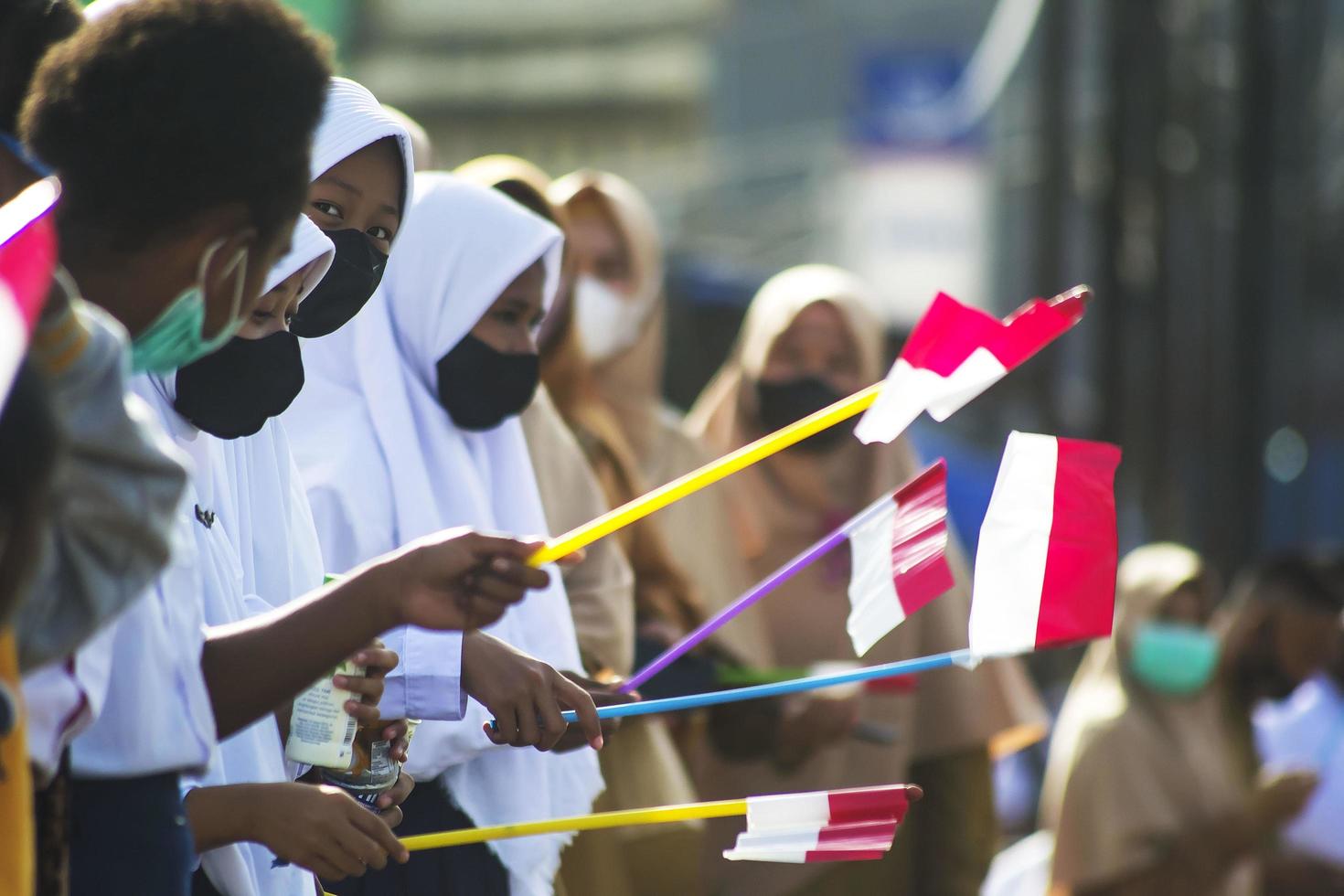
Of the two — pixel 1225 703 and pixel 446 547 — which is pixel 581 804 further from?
pixel 1225 703

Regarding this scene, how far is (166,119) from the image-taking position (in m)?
1.55

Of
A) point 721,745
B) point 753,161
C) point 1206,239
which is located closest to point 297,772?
point 721,745

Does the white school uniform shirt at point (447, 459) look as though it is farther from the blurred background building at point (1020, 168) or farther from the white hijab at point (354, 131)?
the blurred background building at point (1020, 168)

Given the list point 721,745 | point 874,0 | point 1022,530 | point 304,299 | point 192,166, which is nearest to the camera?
point 192,166

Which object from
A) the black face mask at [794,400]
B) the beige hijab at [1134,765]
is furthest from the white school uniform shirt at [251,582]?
the beige hijab at [1134,765]

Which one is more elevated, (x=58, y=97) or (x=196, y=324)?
(x=58, y=97)

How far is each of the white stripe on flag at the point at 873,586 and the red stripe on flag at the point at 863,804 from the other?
0.51 ft

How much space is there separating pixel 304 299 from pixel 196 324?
0.91 meters

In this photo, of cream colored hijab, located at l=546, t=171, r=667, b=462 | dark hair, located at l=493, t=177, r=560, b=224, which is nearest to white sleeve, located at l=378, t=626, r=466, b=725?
dark hair, located at l=493, t=177, r=560, b=224

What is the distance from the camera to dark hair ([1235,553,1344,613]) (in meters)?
5.52

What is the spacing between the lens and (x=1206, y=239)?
816cm

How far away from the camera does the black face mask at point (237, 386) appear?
1.99 m

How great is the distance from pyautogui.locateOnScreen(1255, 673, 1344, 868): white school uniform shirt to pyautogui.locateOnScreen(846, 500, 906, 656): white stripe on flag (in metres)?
3.24

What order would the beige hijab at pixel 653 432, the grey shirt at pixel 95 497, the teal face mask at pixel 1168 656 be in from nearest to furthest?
1. the grey shirt at pixel 95 497
2. the beige hijab at pixel 653 432
3. the teal face mask at pixel 1168 656
